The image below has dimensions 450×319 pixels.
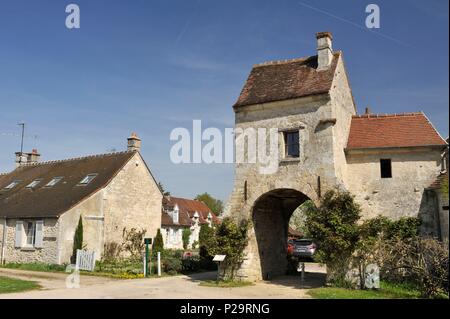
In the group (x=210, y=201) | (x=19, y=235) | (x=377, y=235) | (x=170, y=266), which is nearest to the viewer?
(x=377, y=235)

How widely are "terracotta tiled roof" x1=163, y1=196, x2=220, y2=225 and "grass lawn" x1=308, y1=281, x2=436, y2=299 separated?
25.0 m

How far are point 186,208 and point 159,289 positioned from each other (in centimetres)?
3052

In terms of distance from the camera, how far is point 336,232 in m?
14.4

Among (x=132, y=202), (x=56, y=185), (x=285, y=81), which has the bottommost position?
(x=132, y=202)

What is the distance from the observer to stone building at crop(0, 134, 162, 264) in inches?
868

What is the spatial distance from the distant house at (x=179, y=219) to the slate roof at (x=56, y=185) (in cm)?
1095

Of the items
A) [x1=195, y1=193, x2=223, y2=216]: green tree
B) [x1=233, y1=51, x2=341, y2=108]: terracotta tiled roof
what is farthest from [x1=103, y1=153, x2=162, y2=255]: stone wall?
[x1=195, y1=193, x2=223, y2=216]: green tree

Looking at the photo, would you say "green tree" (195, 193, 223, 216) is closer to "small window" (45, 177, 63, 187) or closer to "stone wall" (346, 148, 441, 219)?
"small window" (45, 177, 63, 187)

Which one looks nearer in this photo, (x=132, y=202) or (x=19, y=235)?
(x=19, y=235)

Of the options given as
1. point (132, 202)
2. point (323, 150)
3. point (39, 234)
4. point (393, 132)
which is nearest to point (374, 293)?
point (323, 150)

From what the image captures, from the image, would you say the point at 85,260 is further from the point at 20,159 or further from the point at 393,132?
the point at 20,159

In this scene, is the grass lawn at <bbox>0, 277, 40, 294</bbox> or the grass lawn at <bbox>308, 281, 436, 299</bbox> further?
the grass lawn at <bbox>0, 277, 40, 294</bbox>

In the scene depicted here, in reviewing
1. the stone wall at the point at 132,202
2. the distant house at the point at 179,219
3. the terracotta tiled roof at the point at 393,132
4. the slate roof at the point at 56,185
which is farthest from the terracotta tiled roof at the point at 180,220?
the terracotta tiled roof at the point at 393,132
